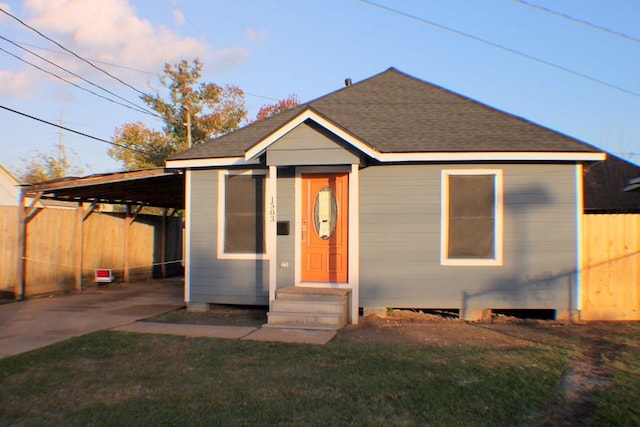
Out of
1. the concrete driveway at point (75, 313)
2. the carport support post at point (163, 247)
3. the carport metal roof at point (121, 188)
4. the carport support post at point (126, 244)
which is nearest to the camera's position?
the concrete driveway at point (75, 313)

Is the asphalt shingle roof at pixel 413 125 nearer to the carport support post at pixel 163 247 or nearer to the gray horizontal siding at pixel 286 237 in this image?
the gray horizontal siding at pixel 286 237

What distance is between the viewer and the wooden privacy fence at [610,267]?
9766 millimetres

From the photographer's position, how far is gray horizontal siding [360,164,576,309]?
9.88 metres

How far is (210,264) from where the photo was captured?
10883 millimetres

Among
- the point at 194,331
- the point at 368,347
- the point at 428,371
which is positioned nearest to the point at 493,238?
the point at 368,347

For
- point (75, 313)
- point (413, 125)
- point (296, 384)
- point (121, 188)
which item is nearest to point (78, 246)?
point (121, 188)

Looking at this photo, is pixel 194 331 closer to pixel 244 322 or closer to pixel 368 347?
pixel 244 322

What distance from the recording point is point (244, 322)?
9750mm

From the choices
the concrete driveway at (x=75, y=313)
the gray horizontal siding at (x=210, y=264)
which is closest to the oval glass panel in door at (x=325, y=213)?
the gray horizontal siding at (x=210, y=264)

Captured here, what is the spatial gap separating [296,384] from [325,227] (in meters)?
4.76

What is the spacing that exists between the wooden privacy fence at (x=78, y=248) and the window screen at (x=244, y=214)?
480 centimetres

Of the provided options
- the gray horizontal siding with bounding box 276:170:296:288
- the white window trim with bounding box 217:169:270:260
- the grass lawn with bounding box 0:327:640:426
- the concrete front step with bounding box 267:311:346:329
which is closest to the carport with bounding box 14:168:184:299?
the white window trim with bounding box 217:169:270:260

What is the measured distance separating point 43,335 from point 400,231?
6059 mm

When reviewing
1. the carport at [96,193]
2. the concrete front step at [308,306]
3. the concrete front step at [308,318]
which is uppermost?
the carport at [96,193]
